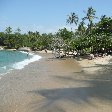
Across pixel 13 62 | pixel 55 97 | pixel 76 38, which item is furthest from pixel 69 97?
pixel 76 38

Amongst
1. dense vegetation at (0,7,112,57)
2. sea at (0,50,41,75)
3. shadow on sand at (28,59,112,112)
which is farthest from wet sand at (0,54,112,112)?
dense vegetation at (0,7,112,57)

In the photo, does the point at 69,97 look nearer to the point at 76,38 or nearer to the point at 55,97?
the point at 55,97

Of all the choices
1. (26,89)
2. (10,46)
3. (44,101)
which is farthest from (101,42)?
(10,46)

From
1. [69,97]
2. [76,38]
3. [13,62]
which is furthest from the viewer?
[76,38]

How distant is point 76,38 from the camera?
240 ft

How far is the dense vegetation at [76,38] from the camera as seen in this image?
5988 cm

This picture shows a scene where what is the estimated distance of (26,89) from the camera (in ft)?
72.7

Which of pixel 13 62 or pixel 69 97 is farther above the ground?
pixel 69 97

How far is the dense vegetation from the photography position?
5988 cm

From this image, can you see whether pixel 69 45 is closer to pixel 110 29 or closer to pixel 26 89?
pixel 110 29

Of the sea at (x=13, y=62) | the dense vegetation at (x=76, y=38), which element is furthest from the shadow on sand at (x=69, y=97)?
the dense vegetation at (x=76, y=38)

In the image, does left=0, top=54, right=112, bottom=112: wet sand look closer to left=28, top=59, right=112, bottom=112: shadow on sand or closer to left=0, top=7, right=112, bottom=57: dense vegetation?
left=28, top=59, right=112, bottom=112: shadow on sand

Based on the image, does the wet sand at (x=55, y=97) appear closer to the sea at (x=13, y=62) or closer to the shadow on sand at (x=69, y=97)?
the shadow on sand at (x=69, y=97)

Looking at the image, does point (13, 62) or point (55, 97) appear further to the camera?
point (13, 62)
